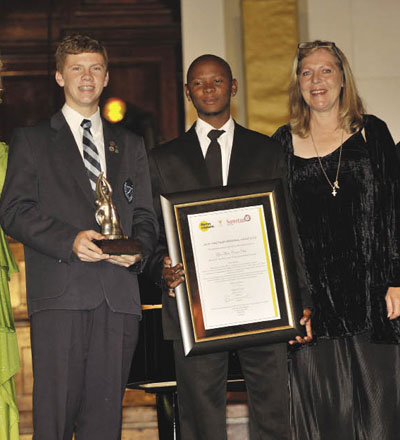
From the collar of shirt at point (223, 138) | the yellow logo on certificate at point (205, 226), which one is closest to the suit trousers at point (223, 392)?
the yellow logo on certificate at point (205, 226)

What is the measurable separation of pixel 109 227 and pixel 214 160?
595 mm

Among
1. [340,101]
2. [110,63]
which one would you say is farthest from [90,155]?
[110,63]

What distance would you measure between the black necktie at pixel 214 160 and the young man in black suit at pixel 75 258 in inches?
11.1

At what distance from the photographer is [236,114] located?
5.46 metres

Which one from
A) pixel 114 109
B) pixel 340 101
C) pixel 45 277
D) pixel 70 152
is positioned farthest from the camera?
pixel 114 109

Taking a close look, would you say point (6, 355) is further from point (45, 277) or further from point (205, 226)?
point (205, 226)

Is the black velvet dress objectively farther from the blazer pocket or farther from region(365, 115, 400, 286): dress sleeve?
the blazer pocket

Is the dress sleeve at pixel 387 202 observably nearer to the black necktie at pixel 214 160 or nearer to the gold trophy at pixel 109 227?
the black necktie at pixel 214 160

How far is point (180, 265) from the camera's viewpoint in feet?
9.40

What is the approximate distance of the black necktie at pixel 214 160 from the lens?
120 inches

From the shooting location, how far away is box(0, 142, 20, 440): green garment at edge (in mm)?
2930

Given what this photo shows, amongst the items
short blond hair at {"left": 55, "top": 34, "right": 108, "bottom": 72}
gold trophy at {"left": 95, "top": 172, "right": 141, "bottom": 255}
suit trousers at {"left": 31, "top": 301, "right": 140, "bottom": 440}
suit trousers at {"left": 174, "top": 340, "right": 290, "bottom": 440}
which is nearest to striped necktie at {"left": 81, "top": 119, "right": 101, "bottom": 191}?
gold trophy at {"left": 95, "top": 172, "right": 141, "bottom": 255}

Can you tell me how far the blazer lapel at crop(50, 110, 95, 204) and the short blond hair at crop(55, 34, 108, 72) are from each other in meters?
0.22

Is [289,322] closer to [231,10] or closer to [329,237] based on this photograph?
[329,237]
